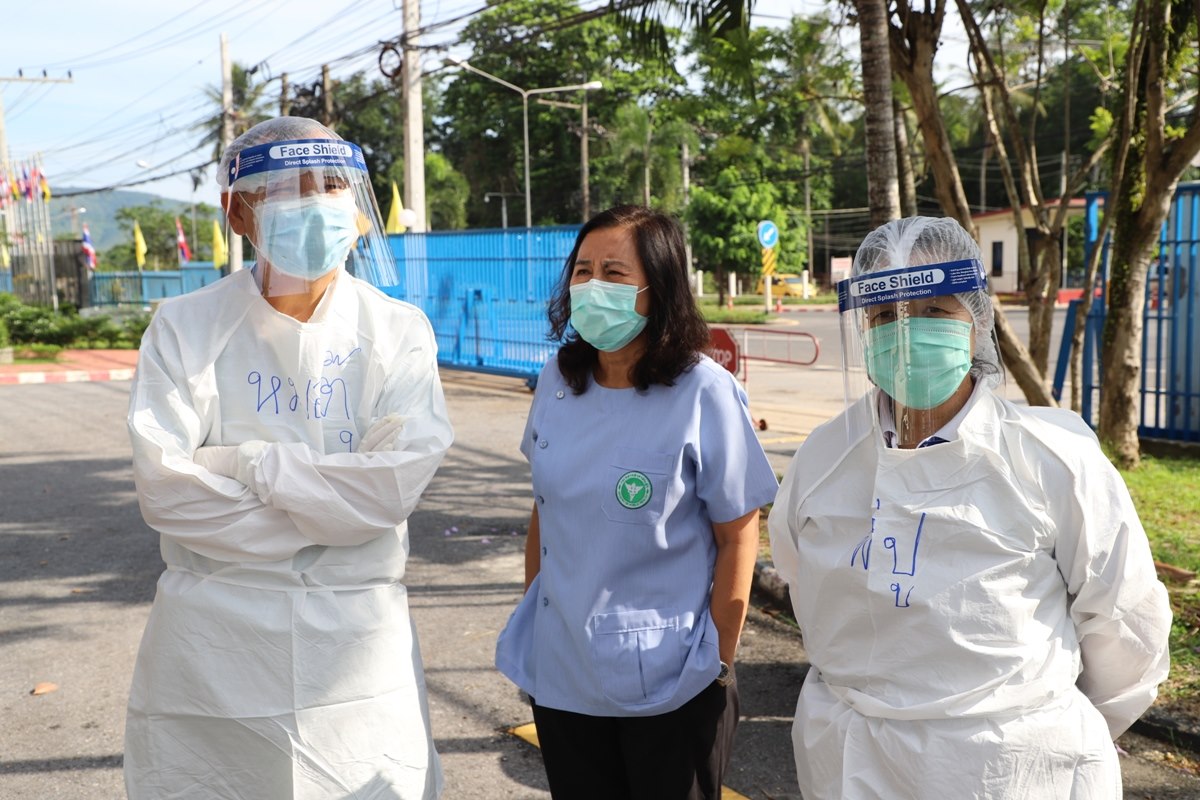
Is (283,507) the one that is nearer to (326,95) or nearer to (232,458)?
(232,458)

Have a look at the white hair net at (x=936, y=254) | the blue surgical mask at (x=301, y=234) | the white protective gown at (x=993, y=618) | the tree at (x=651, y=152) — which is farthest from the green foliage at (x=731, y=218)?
the white protective gown at (x=993, y=618)

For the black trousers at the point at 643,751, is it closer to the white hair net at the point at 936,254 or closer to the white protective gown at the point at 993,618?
the white protective gown at the point at 993,618

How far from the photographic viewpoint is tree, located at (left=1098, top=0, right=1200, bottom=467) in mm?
6781

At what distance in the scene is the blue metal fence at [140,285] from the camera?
3022 centimetres

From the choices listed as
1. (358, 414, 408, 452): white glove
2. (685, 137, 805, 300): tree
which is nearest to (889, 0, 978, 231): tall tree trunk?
(358, 414, 408, 452): white glove

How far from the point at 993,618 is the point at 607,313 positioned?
1.02 m

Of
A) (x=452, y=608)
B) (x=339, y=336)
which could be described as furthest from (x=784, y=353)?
(x=339, y=336)

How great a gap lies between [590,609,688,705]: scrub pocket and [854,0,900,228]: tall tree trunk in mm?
3862

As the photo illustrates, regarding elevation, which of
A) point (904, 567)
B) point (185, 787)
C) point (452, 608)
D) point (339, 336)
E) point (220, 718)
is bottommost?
point (452, 608)

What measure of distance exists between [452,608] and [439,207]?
43256mm

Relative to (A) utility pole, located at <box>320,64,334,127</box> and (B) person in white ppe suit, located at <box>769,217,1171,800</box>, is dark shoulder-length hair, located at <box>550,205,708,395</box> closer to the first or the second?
(B) person in white ppe suit, located at <box>769,217,1171,800</box>

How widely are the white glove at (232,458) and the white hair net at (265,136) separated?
587 millimetres

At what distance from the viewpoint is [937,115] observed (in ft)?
21.4

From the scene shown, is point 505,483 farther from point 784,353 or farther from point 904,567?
point 784,353
